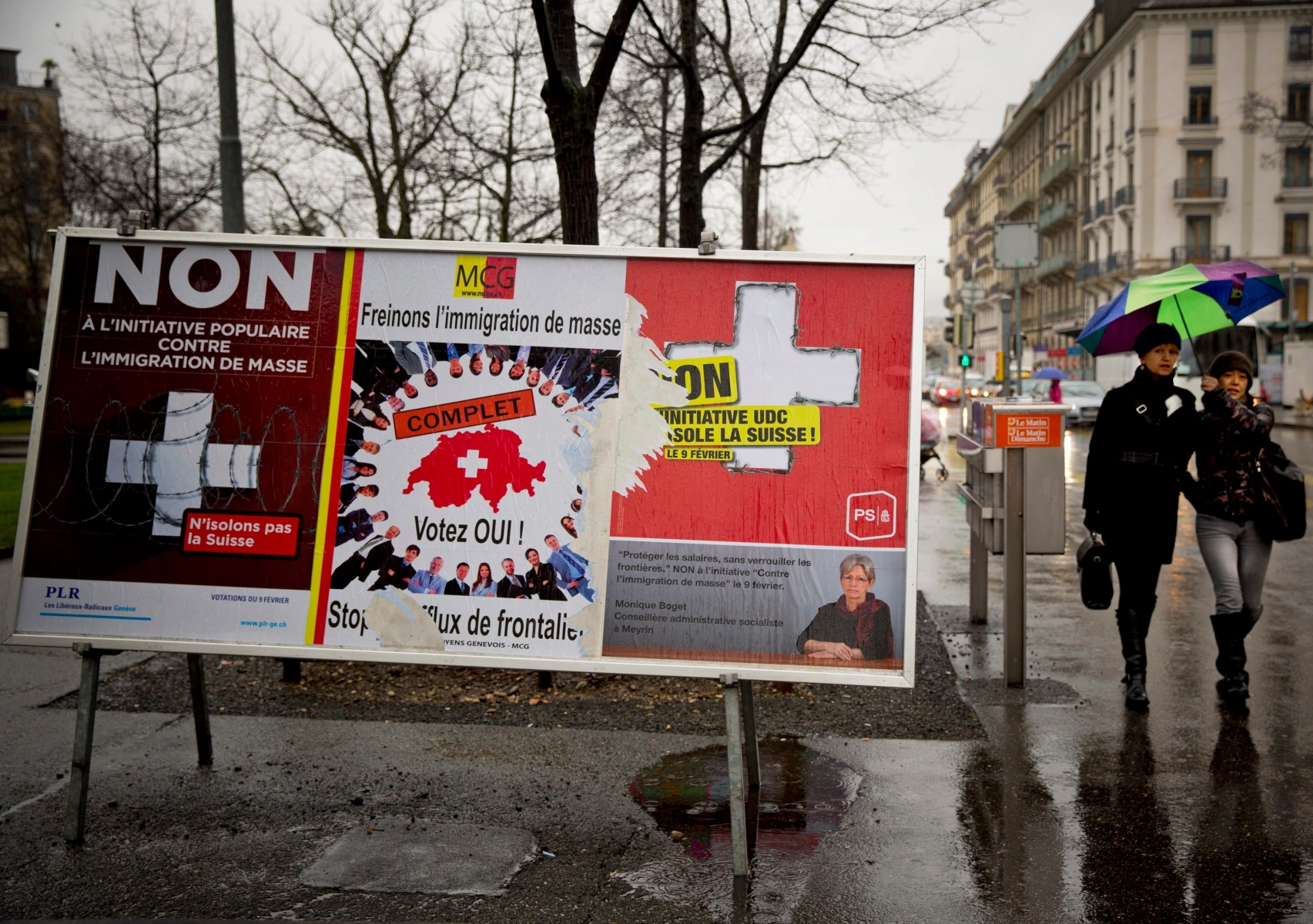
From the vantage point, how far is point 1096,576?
6336mm

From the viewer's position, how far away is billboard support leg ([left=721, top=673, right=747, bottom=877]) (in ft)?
13.3

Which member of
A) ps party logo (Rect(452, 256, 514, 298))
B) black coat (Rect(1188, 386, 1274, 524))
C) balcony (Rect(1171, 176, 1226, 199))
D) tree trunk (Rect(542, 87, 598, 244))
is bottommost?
black coat (Rect(1188, 386, 1274, 524))

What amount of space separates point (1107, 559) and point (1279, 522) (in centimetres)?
89

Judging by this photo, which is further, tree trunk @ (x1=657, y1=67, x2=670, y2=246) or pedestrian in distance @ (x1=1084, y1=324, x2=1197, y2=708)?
tree trunk @ (x1=657, y1=67, x2=670, y2=246)

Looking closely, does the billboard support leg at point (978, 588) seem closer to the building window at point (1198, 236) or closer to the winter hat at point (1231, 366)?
the winter hat at point (1231, 366)

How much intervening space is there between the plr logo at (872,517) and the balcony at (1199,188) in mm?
62673

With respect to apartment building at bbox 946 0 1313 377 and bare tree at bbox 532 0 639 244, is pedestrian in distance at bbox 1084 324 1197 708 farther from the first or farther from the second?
apartment building at bbox 946 0 1313 377

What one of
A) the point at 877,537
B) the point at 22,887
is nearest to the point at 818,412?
the point at 877,537

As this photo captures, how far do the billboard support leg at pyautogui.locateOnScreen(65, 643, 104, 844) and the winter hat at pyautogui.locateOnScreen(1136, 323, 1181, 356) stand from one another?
5163 millimetres

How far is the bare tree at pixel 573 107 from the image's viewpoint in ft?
23.3

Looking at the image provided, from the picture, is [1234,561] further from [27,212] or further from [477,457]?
[27,212]

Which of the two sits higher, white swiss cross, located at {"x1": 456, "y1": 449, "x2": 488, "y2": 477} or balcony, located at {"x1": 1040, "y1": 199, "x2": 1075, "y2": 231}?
balcony, located at {"x1": 1040, "y1": 199, "x2": 1075, "y2": 231}

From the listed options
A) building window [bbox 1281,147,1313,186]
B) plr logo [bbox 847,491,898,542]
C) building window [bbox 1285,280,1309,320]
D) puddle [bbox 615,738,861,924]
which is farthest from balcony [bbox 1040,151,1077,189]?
plr logo [bbox 847,491,898,542]

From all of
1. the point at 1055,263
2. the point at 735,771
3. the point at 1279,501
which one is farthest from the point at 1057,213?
the point at 735,771
